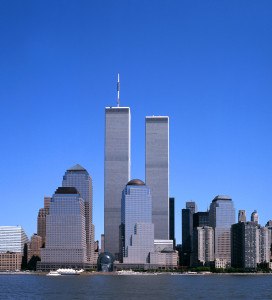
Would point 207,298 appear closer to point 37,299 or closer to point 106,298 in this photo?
point 106,298

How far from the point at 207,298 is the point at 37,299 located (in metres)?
34.7

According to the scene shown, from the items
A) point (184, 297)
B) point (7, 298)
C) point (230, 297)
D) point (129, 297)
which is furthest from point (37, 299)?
point (230, 297)

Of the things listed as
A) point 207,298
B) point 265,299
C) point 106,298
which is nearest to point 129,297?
point 106,298

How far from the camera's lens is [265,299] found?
143625 mm

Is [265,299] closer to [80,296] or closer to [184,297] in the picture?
[184,297]

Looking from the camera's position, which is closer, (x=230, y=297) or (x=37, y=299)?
(x=37, y=299)

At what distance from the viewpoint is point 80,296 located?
479 ft

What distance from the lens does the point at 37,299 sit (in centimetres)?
13725

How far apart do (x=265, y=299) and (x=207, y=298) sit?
12021mm

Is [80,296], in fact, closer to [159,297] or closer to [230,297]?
[159,297]

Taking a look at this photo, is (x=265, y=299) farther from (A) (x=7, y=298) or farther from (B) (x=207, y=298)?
(A) (x=7, y=298)

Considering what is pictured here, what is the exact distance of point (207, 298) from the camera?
470 ft

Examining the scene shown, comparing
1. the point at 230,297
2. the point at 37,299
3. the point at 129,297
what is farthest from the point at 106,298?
the point at 230,297

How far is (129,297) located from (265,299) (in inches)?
1110
